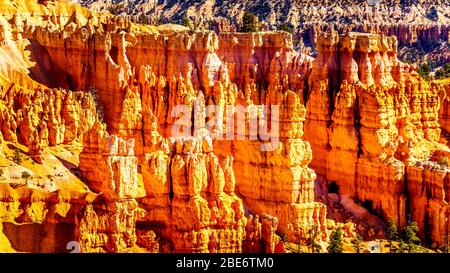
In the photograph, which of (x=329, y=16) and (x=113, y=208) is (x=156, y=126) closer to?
(x=113, y=208)

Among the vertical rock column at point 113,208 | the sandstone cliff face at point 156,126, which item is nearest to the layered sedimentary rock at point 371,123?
the sandstone cliff face at point 156,126

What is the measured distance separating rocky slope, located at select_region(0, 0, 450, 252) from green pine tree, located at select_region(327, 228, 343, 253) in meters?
1.51

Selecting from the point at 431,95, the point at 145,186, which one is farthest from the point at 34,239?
the point at 431,95

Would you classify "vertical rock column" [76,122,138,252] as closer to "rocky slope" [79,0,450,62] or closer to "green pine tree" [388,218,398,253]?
"green pine tree" [388,218,398,253]

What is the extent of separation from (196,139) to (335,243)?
9297mm

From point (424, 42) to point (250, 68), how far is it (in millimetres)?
93967

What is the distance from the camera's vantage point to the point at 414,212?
2813 inches

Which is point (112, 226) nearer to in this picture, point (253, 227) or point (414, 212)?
point (253, 227)

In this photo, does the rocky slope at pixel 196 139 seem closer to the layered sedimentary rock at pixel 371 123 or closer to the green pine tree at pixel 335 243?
the layered sedimentary rock at pixel 371 123

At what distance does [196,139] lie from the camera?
59.8 m

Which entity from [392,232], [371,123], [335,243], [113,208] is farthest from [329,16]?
[113,208]

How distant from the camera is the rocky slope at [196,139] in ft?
191

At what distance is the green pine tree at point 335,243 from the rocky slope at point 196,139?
1509 millimetres

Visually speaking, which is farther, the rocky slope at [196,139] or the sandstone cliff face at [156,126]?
the rocky slope at [196,139]
